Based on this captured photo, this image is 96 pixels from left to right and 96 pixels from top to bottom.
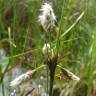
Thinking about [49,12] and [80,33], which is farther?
[80,33]

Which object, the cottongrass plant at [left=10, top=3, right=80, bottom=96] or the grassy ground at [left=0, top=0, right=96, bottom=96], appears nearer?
the cottongrass plant at [left=10, top=3, right=80, bottom=96]

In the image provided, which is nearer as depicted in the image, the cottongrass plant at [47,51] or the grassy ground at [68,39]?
the cottongrass plant at [47,51]

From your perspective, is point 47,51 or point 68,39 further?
point 68,39

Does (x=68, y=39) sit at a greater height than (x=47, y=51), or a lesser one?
lesser

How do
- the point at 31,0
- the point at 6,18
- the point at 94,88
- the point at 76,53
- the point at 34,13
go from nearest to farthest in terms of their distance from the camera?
1. the point at 94,88
2. the point at 34,13
3. the point at 76,53
4. the point at 31,0
5. the point at 6,18

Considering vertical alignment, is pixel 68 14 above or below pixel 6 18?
Result: above

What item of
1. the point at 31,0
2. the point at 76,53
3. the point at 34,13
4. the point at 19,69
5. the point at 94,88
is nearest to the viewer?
the point at 94,88

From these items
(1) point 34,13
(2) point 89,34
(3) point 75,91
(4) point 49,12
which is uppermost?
(4) point 49,12

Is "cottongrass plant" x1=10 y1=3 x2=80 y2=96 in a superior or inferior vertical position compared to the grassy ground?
superior

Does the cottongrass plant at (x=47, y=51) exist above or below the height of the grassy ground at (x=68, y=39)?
above

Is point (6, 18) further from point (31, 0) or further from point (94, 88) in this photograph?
point (94, 88)

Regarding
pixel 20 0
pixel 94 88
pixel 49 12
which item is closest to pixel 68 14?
pixel 20 0
